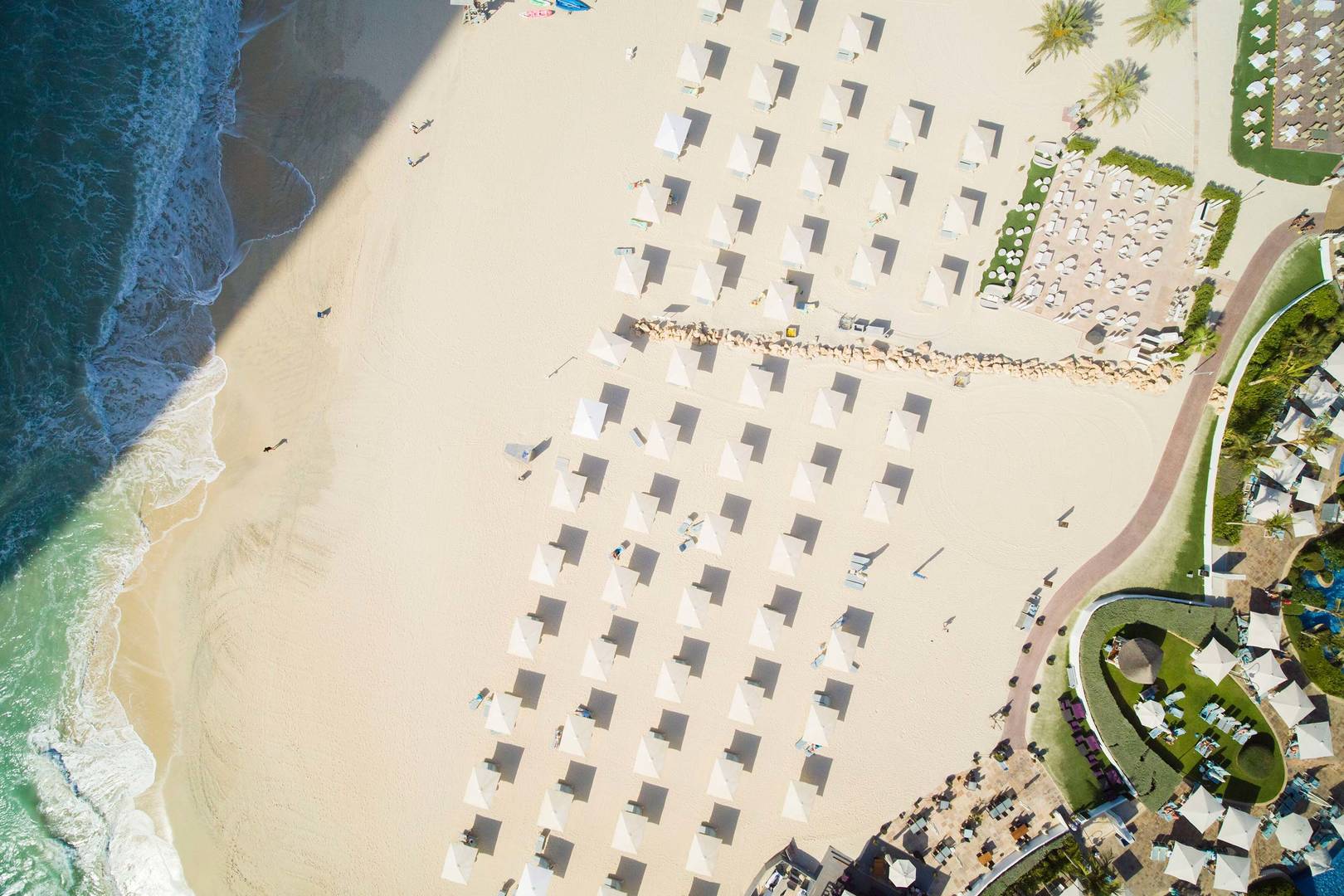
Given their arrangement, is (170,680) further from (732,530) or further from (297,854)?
(732,530)

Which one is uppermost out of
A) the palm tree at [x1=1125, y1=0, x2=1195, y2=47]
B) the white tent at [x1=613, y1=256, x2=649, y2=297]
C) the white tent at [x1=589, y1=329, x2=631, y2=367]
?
the palm tree at [x1=1125, y1=0, x2=1195, y2=47]

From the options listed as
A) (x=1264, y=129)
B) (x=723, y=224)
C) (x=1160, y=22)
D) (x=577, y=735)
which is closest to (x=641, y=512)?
(x=577, y=735)

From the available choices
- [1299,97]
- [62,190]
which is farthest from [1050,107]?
[62,190]

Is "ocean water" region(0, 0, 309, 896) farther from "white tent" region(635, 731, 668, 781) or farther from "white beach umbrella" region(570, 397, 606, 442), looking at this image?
"white tent" region(635, 731, 668, 781)

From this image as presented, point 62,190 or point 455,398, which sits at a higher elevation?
point 62,190

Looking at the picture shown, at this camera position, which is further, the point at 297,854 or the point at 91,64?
the point at 91,64

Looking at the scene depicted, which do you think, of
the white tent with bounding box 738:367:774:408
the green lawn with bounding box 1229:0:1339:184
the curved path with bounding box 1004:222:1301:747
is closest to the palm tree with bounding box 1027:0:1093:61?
the green lawn with bounding box 1229:0:1339:184
